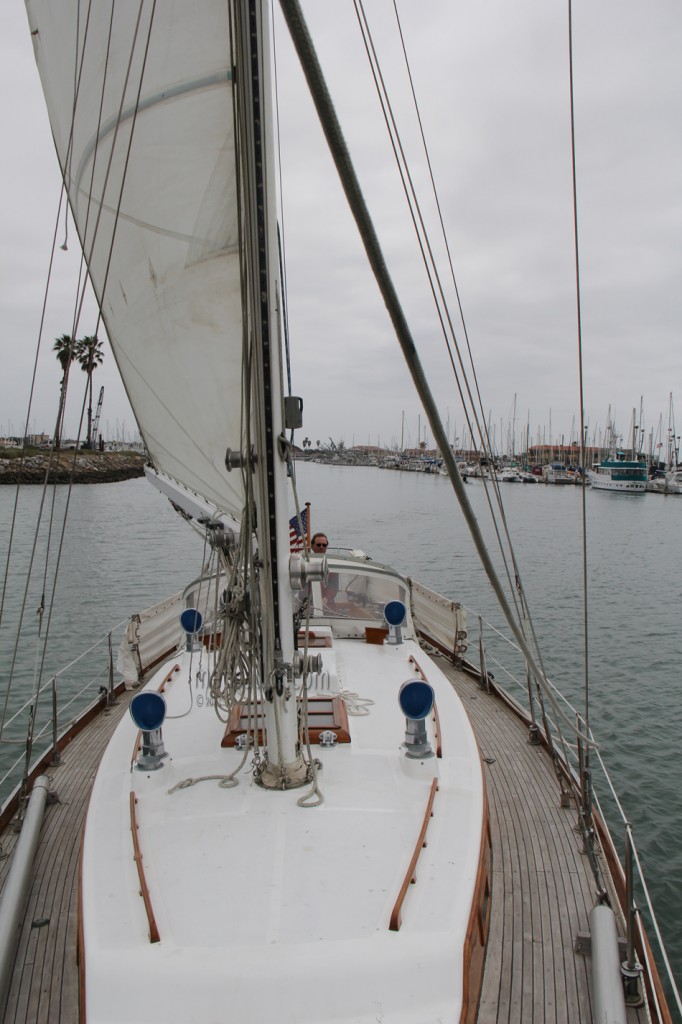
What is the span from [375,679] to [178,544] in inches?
1330

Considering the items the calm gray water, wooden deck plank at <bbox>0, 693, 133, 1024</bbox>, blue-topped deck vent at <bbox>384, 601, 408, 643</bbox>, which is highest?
blue-topped deck vent at <bbox>384, 601, 408, 643</bbox>

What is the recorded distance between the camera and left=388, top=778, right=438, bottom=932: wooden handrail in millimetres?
4180

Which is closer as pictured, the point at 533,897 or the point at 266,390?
the point at 266,390

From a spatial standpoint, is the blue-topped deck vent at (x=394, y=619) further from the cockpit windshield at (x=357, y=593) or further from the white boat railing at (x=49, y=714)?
the white boat railing at (x=49, y=714)

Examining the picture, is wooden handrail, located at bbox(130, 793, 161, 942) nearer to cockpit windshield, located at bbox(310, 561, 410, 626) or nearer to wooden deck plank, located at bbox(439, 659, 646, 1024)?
wooden deck plank, located at bbox(439, 659, 646, 1024)

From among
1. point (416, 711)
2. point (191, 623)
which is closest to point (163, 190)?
point (416, 711)

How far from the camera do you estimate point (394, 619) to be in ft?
32.8

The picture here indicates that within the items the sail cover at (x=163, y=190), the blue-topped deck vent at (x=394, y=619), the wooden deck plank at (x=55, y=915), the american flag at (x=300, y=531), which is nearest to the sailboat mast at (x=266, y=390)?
the sail cover at (x=163, y=190)

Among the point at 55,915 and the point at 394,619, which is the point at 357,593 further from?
the point at 55,915

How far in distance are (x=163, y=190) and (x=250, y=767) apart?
496 centimetres

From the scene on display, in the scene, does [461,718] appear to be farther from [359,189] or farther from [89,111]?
[89,111]

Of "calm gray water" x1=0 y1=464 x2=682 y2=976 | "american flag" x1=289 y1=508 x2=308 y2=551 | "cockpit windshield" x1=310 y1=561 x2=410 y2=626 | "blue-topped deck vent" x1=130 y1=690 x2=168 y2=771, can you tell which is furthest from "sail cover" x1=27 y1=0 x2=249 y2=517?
"calm gray water" x1=0 y1=464 x2=682 y2=976

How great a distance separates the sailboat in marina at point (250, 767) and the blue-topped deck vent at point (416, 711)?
26 mm

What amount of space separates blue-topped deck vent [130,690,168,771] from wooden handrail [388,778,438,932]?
2.32 meters
